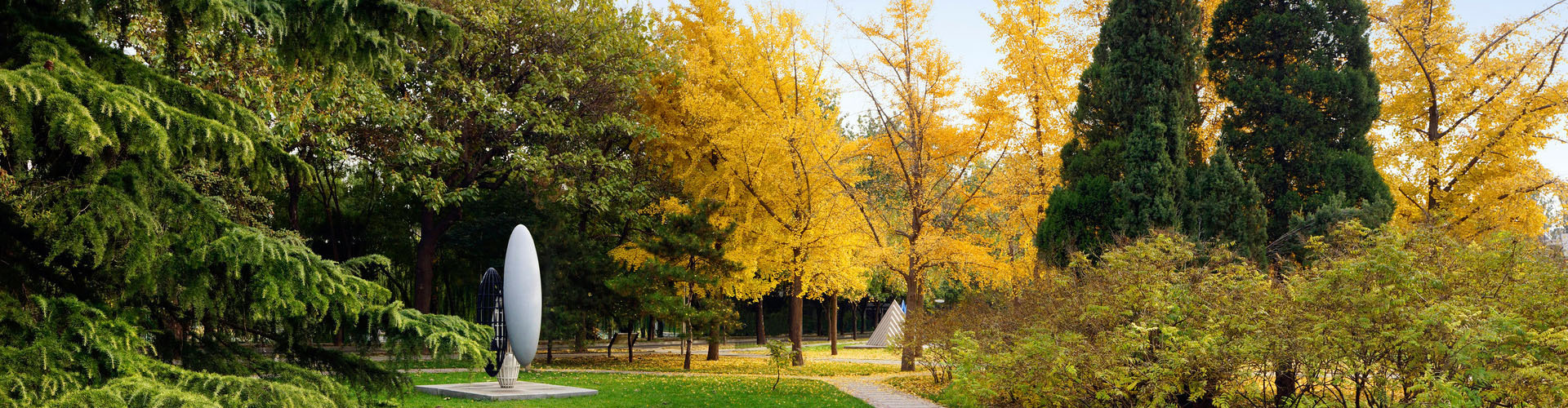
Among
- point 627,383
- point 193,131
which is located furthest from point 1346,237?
point 627,383

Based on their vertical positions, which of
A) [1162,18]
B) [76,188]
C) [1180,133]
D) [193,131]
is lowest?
[76,188]

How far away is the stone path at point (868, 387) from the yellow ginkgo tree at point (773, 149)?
240 centimetres

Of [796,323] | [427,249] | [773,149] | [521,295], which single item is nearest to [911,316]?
[773,149]

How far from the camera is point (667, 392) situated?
14.3 metres

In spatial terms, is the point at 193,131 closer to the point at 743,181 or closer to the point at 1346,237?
the point at 1346,237

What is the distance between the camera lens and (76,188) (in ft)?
11.6

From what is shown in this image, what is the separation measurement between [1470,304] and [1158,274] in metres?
2.79

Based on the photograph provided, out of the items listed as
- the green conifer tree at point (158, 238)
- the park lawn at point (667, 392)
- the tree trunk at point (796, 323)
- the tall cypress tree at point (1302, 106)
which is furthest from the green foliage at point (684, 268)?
the green conifer tree at point (158, 238)

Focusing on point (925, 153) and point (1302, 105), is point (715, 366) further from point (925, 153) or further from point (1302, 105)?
point (1302, 105)

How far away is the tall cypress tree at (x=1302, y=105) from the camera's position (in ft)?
52.7

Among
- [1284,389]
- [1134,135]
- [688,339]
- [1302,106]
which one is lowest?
[1284,389]

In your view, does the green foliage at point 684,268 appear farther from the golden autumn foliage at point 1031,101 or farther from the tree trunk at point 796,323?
the golden autumn foliage at point 1031,101

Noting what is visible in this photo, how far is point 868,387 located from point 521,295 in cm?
555

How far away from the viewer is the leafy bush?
6.22 meters
